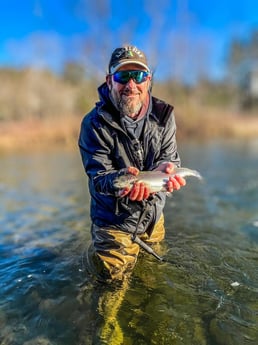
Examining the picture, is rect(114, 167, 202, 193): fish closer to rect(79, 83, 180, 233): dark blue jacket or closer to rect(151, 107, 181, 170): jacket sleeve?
rect(79, 83, 180, 233): dark blue jacket

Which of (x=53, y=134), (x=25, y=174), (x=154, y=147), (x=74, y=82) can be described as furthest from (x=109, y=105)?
(x=74, y=82)

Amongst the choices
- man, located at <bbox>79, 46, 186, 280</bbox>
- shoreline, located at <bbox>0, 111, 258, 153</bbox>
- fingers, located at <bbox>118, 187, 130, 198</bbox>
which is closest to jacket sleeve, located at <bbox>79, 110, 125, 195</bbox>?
man, located at <bbox>79, 46, 186, 280</bbox>

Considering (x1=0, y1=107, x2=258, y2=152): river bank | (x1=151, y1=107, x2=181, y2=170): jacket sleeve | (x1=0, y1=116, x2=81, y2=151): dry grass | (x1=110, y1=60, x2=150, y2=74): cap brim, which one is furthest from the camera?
(x1=0, y1=107, x2=258, y2=152): river bank

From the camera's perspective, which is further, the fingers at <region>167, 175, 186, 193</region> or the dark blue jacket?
the dark blue jacket

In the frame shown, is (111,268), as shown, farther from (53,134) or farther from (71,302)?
(53,134)

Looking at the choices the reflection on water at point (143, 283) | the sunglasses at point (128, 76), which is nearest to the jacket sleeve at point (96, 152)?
the sunglasses at point (128, 76)

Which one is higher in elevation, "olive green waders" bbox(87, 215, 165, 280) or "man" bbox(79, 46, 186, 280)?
"man" bbox(79, 46, 186, 280)

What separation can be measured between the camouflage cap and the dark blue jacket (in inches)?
12.5

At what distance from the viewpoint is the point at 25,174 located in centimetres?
1430

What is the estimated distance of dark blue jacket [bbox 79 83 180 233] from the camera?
152 inches

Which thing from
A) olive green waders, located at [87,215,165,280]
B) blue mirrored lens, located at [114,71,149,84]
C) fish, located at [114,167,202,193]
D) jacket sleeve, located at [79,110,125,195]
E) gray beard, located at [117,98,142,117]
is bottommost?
olive green waders, located at [87,215,165,280]

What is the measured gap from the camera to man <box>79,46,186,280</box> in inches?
150

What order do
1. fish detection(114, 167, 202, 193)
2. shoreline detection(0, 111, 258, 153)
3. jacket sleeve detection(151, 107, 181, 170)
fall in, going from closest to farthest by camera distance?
fish detection(114, 167, 202, 193) → jacket sleeve detection(151, 107, 181, 170) → shoreline detection(0, 111, 258, 153)

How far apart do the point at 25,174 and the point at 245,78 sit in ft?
178
